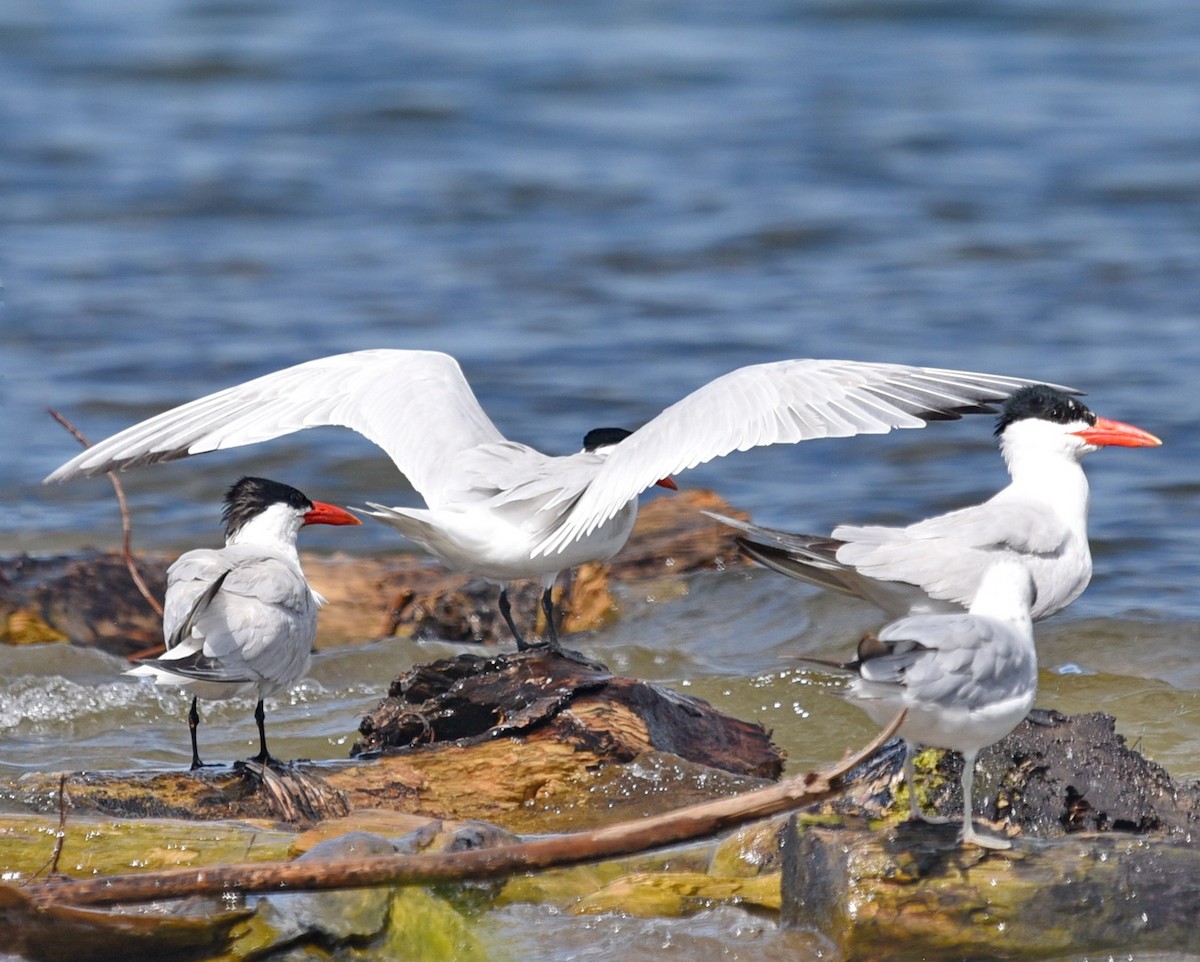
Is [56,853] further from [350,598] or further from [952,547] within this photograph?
[350,598]

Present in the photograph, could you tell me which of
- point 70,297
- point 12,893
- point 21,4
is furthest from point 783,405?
point 21,4

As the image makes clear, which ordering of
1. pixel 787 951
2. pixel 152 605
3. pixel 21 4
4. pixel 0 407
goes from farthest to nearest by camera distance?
pixel 21 4
pixel 0 407
pixel 152 605
pixel 787 951

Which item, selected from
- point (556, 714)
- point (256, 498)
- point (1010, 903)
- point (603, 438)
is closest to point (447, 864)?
point (1010, 903)

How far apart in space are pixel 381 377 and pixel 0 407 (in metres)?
5.90

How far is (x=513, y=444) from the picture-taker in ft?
19.3

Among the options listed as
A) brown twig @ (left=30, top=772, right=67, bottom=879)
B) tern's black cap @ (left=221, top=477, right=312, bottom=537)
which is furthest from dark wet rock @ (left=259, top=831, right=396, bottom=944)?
tern's black cap @ (left=221, top=477, right=312, bottom=537)

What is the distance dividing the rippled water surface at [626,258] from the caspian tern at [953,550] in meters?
0.94

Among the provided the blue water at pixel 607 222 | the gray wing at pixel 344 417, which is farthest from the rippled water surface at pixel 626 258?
the gray wing at pixel 344 417

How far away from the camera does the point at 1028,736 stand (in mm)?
4617

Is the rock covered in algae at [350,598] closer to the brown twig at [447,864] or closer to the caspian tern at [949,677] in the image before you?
the brown twig at [447,864]

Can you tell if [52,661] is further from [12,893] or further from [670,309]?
[670,309]

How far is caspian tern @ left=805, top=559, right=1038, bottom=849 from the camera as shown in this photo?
3.71 metres

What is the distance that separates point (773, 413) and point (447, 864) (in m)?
1.87

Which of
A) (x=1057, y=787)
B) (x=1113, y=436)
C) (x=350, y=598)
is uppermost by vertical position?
(x=1113, y=436)
